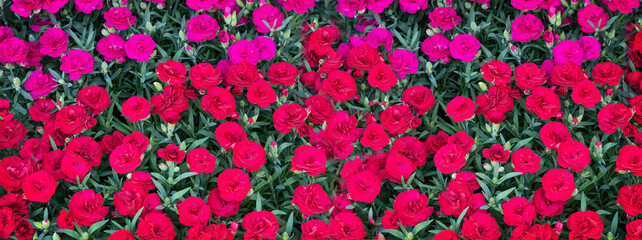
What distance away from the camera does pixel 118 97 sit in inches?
93.7

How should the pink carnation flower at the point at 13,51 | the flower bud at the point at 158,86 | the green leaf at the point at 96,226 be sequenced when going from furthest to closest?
the pink carnation flower at the point at 13,51 < the flower bud at the point at 158,86 < the green leaf at the point at 96,226

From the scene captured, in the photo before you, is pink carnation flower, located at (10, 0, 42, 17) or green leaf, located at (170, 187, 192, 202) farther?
pink carnation flower, located at (10, 0, 42, 17)

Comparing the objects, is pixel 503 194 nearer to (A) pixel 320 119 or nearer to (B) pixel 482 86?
(B) pixel 482 86

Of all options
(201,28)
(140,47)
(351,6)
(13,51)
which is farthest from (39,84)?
(351,6)

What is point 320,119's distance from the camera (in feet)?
7.24

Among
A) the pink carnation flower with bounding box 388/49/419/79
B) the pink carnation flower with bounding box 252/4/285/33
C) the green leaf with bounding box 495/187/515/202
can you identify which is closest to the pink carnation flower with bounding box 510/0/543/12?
the pink carnation flower with bounding box 388/49/419/79

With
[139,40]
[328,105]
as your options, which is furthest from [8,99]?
[328,105]

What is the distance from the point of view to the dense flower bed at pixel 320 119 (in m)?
2.00

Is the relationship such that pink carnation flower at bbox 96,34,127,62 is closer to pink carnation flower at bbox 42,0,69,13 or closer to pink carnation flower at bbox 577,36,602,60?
pink carnation flower at bbox 42,0,69,13

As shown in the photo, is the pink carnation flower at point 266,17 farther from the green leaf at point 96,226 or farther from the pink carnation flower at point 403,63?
the green leaf at point 96,226

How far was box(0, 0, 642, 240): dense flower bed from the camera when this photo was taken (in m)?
2.00

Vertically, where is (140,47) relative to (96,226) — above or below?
above

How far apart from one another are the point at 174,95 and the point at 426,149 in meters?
0.94

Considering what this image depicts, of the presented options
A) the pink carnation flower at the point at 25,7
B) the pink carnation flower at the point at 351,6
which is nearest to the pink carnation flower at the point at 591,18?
the pink carnation flower at the point at 351,6
